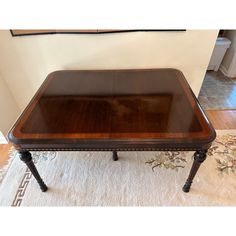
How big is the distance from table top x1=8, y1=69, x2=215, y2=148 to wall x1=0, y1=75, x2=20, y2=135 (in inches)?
19.2

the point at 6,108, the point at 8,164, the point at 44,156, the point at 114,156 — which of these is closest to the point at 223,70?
the point at 114,156

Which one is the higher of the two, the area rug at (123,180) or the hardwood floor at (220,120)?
the hardwood floor at (220,120)

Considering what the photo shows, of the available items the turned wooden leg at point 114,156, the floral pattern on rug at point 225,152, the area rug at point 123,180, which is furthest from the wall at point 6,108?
the floral pattern on rug at point 225,152

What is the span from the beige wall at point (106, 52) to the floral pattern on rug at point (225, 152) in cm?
57

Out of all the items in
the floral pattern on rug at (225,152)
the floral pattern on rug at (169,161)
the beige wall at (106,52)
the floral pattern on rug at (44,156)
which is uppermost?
the beige wall at (106,52)

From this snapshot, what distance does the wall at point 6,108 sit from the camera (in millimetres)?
1489

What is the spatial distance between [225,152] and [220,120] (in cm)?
43

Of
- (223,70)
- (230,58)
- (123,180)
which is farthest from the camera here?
(223,70)

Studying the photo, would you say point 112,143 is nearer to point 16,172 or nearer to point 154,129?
point 154,129

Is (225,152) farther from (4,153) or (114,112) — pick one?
(4,153)

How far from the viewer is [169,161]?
140cm

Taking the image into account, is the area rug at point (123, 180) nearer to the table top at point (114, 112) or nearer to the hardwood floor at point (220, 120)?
the hardwood floor at point (220, 120)
